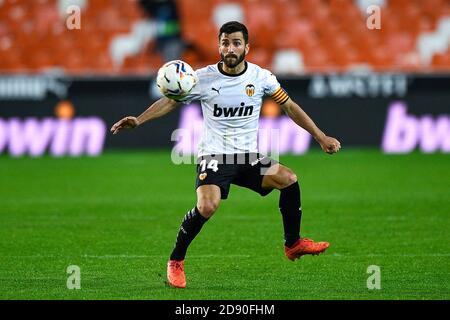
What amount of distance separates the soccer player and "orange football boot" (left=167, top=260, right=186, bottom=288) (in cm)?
1

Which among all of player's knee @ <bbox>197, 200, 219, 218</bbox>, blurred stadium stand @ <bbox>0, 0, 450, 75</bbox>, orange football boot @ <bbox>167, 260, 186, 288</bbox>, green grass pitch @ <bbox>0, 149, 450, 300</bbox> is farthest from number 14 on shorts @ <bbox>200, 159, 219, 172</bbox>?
blurred stadium stand @ <bbox>0, 0, 450, 75</bbox>

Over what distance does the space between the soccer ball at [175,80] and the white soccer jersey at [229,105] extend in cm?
25

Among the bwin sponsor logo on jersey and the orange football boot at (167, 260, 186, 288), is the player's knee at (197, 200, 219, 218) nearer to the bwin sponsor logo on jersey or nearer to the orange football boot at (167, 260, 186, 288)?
the orange football boot at (167, 260, 186, 288)

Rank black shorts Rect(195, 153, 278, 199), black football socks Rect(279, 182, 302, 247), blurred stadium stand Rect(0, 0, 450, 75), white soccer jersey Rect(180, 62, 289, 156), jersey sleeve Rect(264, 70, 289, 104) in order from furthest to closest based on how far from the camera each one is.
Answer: blurred stadium stand Rect(0, 0, 450, 75) → black football socks Rect(279, 182, 302, 247) → jersey sleeve Rect(264, 70, 289, 104) → white soccer jersey Rect(180, 62, 289, 156) → black shorts Rect(195, 153, 278, 199)

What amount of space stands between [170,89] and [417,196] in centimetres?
645

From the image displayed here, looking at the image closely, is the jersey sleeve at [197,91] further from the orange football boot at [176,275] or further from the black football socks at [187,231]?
the orange football boot at [176,275]

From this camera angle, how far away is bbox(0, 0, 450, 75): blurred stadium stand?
2052cm

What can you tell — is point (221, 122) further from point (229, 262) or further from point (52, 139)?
point (52, 139)

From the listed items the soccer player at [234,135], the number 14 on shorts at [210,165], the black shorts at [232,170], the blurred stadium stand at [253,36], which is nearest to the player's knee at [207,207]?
the soccer player at [234,135]

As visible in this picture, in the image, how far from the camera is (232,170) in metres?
7.66

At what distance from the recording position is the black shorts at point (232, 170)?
7562 millimetres

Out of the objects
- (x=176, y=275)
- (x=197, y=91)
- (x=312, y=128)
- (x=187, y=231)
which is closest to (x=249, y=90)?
(x=197, y=91)
